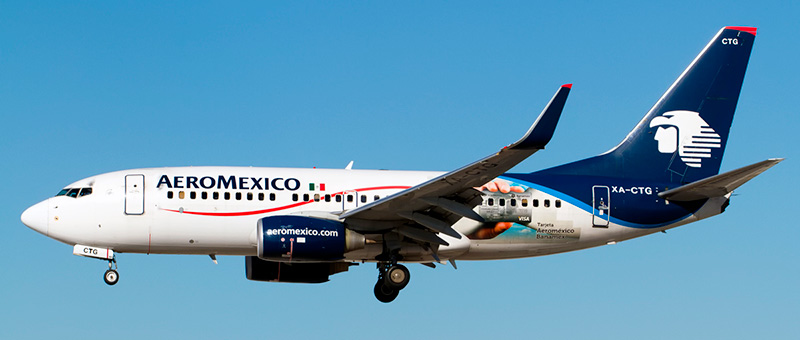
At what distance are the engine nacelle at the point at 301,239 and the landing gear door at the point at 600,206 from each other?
7.66 metres

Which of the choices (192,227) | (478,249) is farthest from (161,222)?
(478,249)

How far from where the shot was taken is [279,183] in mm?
32875

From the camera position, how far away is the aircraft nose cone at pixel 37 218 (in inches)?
1266

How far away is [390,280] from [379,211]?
8.71 ft

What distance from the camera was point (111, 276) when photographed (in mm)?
32656

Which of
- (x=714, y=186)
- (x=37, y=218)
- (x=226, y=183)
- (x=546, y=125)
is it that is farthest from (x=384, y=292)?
(x=714, y=186)

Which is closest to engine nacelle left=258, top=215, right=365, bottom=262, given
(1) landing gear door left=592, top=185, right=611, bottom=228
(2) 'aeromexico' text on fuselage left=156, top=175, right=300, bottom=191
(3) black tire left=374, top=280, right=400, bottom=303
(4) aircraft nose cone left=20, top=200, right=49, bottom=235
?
(2) 'aeromexico' text on fuselage left=156, top=175, right=300, bottom=191

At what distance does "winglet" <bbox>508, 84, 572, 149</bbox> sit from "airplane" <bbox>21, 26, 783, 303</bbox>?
2.90 m

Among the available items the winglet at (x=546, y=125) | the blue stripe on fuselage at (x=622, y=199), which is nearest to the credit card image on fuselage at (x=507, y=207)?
the blue stripe on fuselage at (x=622, y=199)

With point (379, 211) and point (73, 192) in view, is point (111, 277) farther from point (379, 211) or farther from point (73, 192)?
point (379, 211)

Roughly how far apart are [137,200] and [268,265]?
17.7 ft

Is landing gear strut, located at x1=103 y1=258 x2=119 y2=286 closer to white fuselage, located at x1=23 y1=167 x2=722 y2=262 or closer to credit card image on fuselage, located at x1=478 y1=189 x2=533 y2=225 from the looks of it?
white fuselage, located at x1=23 y1=167 x2=722 y2=262

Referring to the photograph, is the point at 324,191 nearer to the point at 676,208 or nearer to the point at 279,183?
the point at 279,183

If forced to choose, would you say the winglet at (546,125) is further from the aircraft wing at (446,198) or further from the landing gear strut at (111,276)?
the landing gear strut at (111,276)
